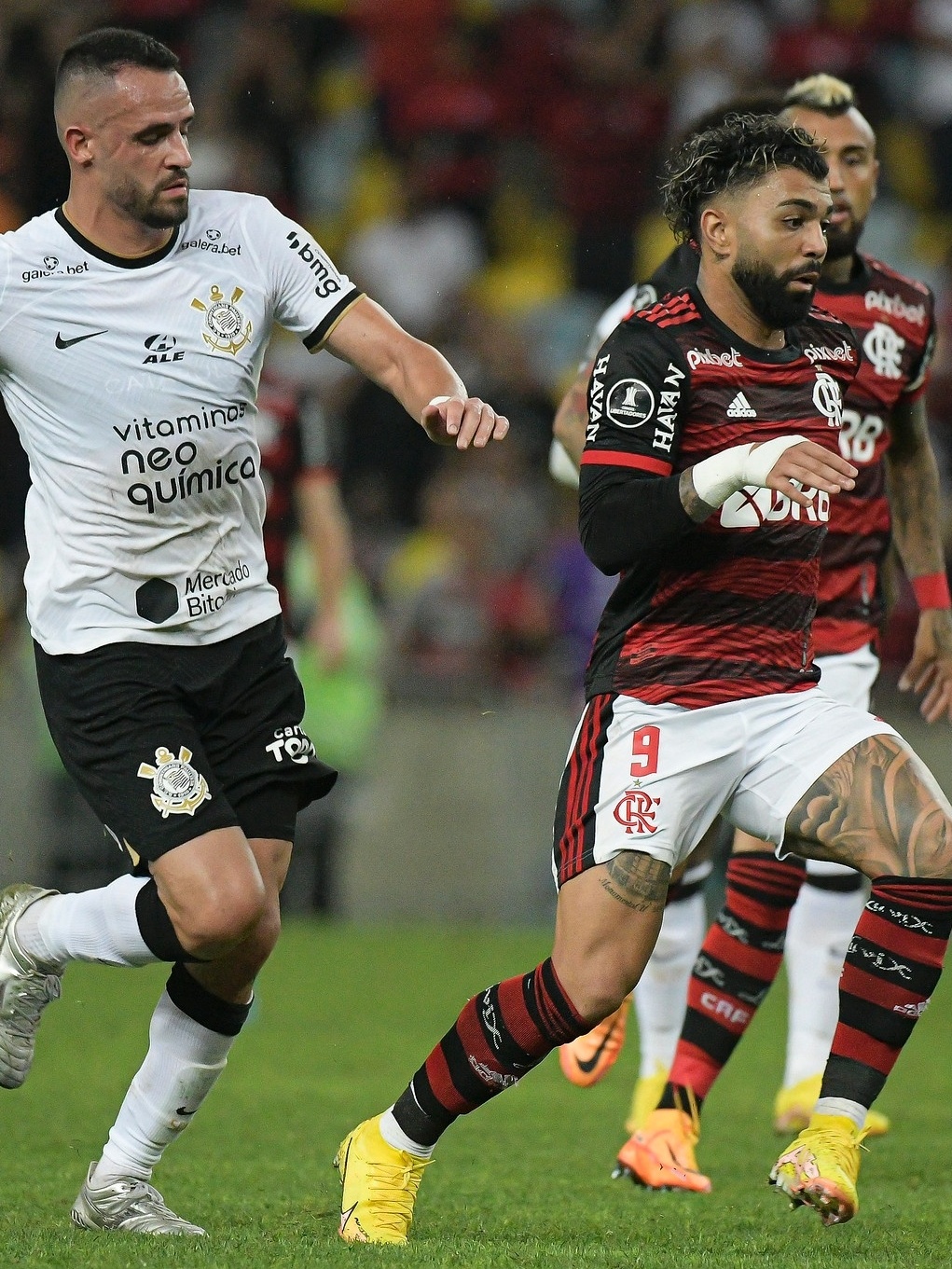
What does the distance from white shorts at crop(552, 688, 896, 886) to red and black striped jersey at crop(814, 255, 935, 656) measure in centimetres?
137

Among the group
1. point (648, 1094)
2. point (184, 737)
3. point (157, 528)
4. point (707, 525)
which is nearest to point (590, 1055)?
point (648, 1094)

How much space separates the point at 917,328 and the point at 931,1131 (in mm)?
2412

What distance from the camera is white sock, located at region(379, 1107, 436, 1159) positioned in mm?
4352

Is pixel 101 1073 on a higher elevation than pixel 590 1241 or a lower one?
lower

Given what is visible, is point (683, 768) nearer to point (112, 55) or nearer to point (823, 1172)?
point (823, 1172)

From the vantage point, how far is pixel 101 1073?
6934 millimetres

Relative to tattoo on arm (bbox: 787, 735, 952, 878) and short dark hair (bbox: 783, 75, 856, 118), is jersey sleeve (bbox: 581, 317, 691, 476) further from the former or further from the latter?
short dark hair (bbox: 783, 75, 856, 118)

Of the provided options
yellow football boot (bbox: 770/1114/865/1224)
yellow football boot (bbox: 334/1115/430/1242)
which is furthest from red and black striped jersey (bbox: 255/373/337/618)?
yellow football boot (bbox: 770/1114/865/1224)

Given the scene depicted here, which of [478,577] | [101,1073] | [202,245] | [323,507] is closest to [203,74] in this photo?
[478,577]

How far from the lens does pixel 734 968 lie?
5.50 m

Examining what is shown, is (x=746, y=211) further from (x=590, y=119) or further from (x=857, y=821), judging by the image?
(x=590, y=119)

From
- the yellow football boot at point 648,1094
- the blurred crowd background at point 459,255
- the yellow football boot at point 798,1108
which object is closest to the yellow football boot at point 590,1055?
the yellow football boot at point 648,1094

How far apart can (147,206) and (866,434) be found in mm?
2277

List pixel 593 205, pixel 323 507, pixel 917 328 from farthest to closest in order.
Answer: pixel 593 205, pixel 323 507, pixel 917 328
